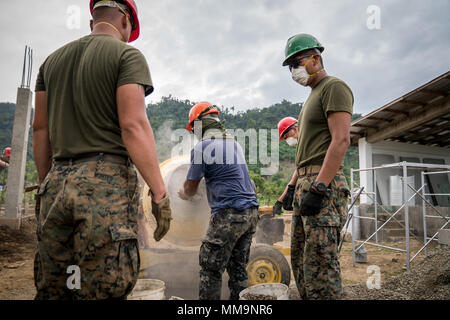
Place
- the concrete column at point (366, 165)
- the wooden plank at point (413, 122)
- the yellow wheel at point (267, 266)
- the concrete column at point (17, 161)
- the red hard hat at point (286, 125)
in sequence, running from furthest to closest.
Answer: the concrete column at point (366, 165)
the wooden plank at point (413, 122)
the concrete column at point (17, 161)
the red hard hat at point (286, 125)
the yellow wheel at point (267, 266)

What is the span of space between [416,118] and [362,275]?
5664 millimetres

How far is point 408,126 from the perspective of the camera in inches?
366

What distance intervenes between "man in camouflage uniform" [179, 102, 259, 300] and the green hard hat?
3.56ft

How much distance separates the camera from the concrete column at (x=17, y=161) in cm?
713

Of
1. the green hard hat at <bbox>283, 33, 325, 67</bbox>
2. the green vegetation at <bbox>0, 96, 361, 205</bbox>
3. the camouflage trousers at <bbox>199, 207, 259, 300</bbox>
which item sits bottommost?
the camouflage trousers at <bbox>199, 207, 259, 300</bbox>

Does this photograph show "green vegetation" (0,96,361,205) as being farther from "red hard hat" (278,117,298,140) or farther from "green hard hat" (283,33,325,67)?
"green hard hat" (283,33,325,67)

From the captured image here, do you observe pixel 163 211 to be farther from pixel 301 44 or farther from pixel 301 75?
pixel 301 44

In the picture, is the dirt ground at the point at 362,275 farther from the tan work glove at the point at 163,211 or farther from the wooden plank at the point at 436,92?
the wooden plank at the point at 436,92

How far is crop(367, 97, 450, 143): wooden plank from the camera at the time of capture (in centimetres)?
818

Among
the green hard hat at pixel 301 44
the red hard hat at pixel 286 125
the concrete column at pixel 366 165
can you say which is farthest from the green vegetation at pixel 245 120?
the green hard hat at pixel 301 44

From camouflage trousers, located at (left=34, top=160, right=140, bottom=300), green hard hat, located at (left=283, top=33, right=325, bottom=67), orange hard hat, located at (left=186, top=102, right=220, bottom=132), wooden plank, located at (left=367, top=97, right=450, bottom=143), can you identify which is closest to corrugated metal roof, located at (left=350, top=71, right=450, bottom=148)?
wooden plank, located at (left=367, top=97, right=450, bottom=143)

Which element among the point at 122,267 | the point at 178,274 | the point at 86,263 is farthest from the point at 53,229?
the point at 178,274

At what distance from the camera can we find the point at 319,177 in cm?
208

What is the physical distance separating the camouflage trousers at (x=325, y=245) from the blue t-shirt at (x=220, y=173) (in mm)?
781
